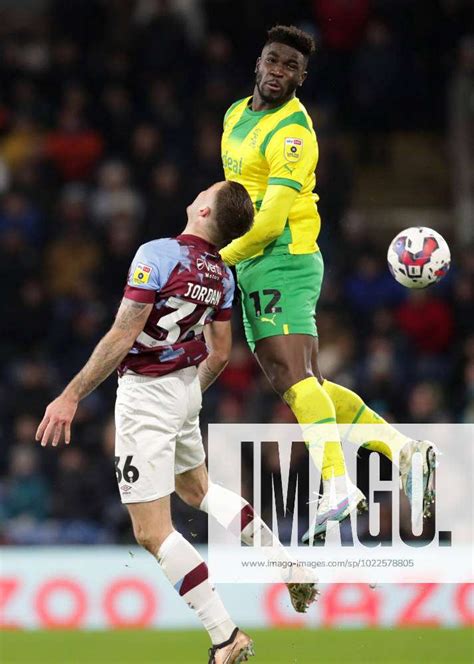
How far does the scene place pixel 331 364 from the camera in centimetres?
1220

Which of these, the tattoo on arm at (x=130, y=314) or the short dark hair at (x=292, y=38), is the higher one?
the short dark hair at (x=292, y=38)

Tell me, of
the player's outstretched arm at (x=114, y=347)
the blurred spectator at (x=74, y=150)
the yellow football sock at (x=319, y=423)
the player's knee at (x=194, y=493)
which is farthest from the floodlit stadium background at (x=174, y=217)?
the player's outstretched arm at (x=114, y=347)

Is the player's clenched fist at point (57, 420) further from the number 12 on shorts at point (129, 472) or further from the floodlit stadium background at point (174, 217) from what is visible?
the floodlit stadium background at point (174, 217)

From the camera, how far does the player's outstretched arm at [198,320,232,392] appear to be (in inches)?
287

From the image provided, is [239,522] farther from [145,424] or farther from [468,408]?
[468,408]

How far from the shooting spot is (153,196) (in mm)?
13266

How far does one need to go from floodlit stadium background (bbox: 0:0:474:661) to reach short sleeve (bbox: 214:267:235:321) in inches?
153

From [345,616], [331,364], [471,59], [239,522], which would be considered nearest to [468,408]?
[331,364]

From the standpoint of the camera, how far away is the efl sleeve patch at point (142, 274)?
6.67 metres

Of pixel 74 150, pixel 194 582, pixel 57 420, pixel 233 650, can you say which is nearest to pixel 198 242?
pixel 57 420

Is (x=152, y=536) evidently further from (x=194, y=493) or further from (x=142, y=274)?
(x=142, y=274)

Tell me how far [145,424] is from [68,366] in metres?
5.94

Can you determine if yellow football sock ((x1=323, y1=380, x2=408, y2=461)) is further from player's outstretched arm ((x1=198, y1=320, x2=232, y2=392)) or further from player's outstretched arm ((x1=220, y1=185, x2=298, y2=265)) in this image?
player's outstretched arm ((x1=220, y1=185, x2=298, y2=265))

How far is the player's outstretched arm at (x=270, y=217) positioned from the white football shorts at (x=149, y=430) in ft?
2.40
